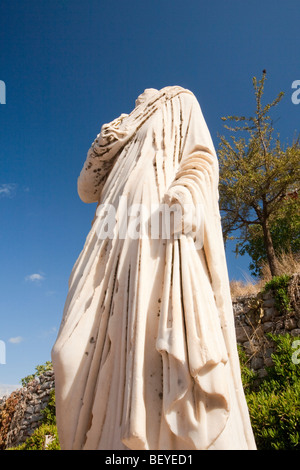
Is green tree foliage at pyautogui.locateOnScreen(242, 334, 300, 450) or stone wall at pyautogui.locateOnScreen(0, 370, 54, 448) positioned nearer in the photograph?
green tree foliage at pyautogui.locateOnScreen(242, 334, 300, 450)

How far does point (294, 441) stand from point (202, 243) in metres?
3.25

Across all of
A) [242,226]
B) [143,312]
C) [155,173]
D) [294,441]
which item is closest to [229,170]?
[242,226]

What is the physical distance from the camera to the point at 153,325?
1339 millimetres

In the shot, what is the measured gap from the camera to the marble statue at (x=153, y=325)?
3.59ft

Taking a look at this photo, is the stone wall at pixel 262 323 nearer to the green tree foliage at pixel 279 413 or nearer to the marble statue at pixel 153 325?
the green tree foliage at pixel 279 413

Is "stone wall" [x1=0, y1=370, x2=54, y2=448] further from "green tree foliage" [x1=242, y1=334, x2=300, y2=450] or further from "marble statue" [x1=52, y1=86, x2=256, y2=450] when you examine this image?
"marble statue" [x1=52, y1=86, x2=256, y2=450]

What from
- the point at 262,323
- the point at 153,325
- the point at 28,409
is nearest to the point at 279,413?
the point at 262,323

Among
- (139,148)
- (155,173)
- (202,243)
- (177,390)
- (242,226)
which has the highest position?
(242,226)

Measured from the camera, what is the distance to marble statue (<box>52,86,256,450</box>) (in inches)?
43.0

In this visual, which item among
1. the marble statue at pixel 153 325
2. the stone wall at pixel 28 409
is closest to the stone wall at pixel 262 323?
the marble statue at pixel 153 325

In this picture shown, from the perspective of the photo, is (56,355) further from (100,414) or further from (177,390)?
(177,390)

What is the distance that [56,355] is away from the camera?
138 centimetres

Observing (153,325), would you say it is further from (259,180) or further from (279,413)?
(259,180)

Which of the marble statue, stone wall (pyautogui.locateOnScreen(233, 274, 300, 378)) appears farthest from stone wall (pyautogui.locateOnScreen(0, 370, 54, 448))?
the marble statue
